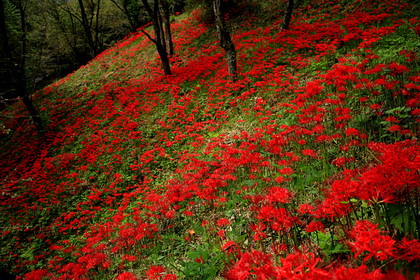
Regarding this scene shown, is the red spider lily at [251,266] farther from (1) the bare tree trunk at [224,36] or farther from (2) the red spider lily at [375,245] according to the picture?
(1) the bare tree trunk at [224,36]

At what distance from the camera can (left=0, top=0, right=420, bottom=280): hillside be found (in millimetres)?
1567

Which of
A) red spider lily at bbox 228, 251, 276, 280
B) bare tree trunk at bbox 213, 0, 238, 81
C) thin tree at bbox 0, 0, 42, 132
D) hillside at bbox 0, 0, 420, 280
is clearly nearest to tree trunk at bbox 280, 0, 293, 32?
hillside at bbox 0, 0, 420, 280

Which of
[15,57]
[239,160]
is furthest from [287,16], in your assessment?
[15,57]

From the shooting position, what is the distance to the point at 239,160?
3.74 metres

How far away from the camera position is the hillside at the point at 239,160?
Result: 157 cm

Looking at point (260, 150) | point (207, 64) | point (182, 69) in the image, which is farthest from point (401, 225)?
point (182, 69)

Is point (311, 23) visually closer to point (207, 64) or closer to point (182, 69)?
point (207, 64)

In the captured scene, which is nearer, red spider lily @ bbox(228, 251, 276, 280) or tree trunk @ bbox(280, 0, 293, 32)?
red spider lily @ bbox(228, 251, 276, 280)

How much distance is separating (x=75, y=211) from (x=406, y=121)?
9401mm

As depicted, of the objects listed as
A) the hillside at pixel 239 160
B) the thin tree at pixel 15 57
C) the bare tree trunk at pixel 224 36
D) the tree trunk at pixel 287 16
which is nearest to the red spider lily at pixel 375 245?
the hillside at pixel 239 160

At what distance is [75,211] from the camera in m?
7.34

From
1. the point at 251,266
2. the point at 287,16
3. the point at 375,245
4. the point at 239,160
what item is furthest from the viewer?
the point at 287,16

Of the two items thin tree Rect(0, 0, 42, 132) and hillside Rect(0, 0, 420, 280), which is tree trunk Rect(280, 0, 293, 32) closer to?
hillside Rect(0, 0, 420, 280)

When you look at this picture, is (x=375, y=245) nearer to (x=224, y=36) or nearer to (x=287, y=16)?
(x=224, y=36)
